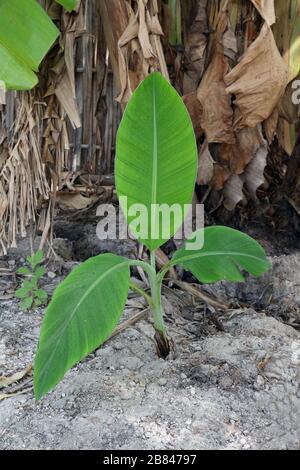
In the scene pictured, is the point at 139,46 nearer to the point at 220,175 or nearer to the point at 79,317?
the point at 220,175

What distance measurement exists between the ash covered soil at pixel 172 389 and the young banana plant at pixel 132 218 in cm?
13

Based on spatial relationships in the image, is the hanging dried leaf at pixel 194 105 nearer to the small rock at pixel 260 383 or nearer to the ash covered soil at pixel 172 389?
the ash covered soil at pixel 172 389

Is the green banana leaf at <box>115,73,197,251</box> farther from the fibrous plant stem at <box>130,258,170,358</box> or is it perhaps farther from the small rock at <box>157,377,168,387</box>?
the small rock at <box>157,377,168,387</box>

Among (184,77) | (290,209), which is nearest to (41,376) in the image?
(184,77)

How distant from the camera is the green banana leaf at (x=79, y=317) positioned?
1.00m

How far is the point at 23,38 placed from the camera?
131cm

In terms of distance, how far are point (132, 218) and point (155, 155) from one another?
139 millimetres


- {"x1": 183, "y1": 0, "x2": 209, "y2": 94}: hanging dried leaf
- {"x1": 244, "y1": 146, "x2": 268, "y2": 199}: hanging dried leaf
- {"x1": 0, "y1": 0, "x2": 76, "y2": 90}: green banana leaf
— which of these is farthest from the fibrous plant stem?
{"x1": 183, "y1": 0, "x2": 209, "y2": 94}: hanging dried leaf

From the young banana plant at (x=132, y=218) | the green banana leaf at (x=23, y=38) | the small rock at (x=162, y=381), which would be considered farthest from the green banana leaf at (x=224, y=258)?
the green banana leaf at (x=23, y=38)

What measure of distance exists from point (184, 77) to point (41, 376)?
1056 millimetres

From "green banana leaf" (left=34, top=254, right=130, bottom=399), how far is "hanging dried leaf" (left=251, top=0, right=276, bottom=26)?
774mm

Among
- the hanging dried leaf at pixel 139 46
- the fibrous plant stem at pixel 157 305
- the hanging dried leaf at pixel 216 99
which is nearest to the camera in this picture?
the fibrous plant stem at pixel 157 305

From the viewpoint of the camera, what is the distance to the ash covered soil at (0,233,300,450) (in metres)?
1.09

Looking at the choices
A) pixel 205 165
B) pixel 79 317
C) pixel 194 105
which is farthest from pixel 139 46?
pixel 79 317
